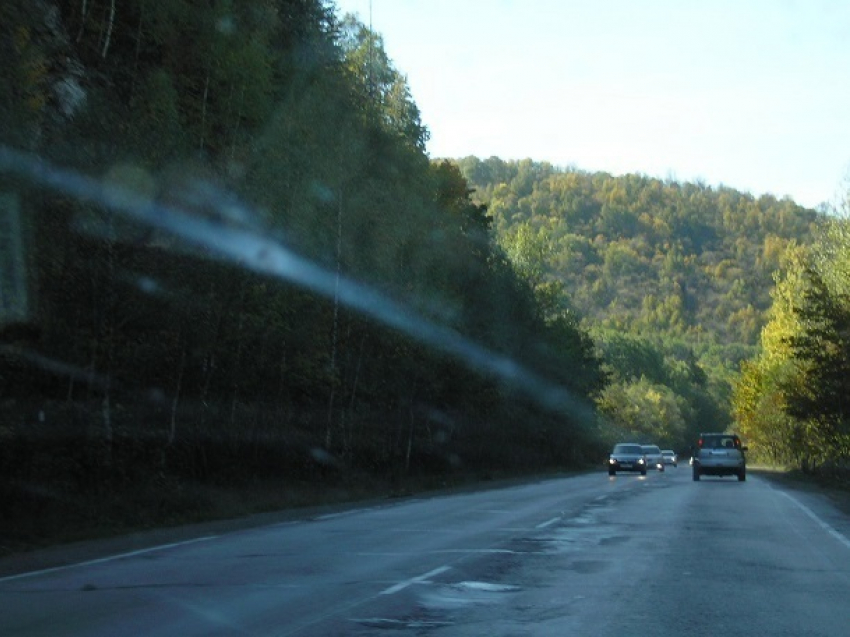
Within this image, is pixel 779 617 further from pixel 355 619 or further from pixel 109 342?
pixel 109 342

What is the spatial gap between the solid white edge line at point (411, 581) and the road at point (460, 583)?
0.02m

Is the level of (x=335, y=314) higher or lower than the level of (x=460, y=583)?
higher

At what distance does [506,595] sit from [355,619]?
2146 millimetres

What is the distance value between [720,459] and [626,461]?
11.7 metres

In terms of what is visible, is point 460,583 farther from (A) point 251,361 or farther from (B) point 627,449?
(B) point 627,449

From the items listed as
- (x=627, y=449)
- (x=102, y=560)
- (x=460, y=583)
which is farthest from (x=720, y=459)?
(x=460, y=583)

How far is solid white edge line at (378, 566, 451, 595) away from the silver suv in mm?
37018

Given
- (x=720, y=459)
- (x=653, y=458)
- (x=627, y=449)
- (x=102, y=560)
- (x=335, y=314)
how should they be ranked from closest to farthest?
(x=102, y=560)
(x=335, y=314)
(x=720, y=459)
(x=627, y=449)
(x=653, y=458)

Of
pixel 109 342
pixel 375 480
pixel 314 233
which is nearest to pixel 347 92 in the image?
pixel 314 233

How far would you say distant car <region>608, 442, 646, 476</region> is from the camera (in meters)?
61.1

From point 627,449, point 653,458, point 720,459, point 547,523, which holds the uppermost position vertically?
point 653,458

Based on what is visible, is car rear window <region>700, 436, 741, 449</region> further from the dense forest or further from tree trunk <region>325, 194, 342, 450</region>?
tree trunk <region>325, 194, 342, 450</region>

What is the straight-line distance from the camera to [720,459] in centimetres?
4991

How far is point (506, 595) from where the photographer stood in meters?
12.2
